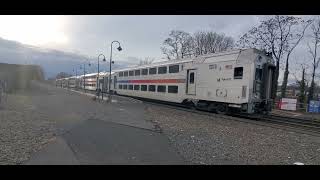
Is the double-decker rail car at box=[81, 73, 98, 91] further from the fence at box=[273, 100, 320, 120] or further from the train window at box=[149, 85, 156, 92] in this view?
the fence at box=[273, 100, 320, 120]

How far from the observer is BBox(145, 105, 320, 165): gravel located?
30.6 feet

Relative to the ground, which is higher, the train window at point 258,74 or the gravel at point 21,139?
the train window at point 258,74

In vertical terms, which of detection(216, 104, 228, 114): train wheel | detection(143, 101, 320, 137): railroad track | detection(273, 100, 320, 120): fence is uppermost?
detection(216, 104, 228, 114): train wheel

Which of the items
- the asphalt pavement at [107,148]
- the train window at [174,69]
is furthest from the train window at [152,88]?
the asphalt pavement at [107,148]

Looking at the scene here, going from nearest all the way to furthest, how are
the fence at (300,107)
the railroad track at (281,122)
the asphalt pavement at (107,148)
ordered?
the asphalt pavement at (107,148) < the railroad track at (281,122) < the fence at (300,107)

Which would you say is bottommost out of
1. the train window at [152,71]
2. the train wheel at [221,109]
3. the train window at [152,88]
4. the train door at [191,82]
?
the train wheel at [221,109]

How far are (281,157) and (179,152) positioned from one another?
116 inches

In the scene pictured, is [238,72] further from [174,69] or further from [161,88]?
[161,88]

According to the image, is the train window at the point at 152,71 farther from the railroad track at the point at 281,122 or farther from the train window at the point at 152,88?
the railroad track at the point at 281,122

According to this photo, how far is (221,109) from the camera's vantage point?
2302 centimetres

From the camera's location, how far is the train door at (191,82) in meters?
25.5

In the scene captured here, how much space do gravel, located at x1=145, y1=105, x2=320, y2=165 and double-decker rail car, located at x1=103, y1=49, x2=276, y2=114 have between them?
5122 mm

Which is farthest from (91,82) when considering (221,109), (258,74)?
(258,74)

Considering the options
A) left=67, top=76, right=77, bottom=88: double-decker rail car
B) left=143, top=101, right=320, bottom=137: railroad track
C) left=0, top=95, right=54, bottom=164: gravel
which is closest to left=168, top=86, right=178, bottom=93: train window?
left=143, top=101, right=320, bottom=137: railroad track
